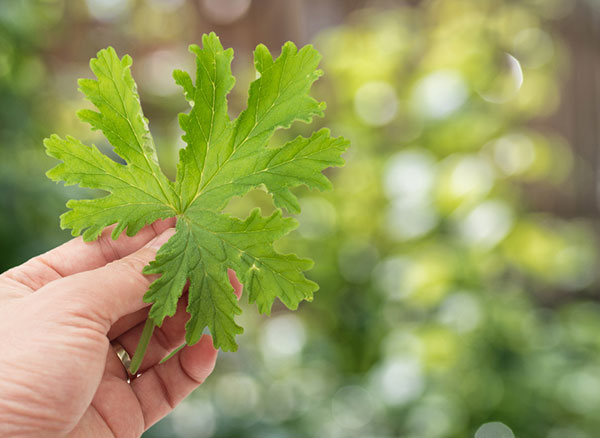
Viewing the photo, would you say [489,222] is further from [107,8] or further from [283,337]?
[107,8]

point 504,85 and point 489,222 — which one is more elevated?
point 504,85

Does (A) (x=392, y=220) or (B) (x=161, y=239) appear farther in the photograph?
(A) (x=392, y=220)

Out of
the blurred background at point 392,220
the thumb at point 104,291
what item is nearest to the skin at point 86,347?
the thumb at point 104,291

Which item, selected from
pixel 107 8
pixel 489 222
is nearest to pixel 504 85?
pixel 489 222

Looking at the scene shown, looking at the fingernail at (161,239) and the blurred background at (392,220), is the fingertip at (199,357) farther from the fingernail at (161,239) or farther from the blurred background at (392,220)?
the blurred background at (392,220)

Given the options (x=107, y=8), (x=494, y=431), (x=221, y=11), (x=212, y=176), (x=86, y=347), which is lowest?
(x=494, y=431)

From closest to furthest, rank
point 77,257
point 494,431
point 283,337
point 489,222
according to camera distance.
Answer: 1. point 77,257
2. point 494,431
3. point 489,222
4. point 283,337

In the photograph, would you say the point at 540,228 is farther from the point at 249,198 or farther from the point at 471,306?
the point at 249,198
